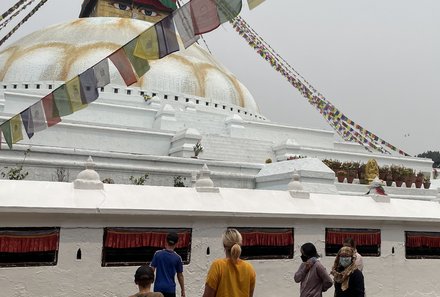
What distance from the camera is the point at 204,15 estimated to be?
6168 mm

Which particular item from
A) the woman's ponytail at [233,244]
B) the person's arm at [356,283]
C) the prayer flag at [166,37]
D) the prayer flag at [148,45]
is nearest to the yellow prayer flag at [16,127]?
the prayer flag at [148,45]

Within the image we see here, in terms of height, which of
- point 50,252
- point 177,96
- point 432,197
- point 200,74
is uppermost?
point 200,74

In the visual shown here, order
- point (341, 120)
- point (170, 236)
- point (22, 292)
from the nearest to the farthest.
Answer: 1. point (170, 236)
2. point (22, 292)
3. point (341, 120)

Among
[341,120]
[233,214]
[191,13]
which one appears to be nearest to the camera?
[191,13]

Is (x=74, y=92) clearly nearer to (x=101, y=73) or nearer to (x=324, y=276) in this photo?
(x=101, y=73)

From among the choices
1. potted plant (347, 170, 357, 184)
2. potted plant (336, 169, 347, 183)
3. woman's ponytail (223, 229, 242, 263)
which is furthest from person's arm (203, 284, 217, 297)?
potted plant (347, 170, 357, 184)

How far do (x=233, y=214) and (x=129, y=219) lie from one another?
4.83ft

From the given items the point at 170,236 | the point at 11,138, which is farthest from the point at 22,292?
the point at 11,138

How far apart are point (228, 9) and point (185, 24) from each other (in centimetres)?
78

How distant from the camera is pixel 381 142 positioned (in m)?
21.2

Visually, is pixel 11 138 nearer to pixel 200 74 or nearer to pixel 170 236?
pixel 170 236

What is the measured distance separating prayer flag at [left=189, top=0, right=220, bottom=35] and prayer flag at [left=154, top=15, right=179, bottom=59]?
0.48m

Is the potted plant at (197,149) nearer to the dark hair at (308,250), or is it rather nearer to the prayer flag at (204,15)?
the prayer flag at (204,15)

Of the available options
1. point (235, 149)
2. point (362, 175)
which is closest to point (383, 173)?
point (362, 175)
